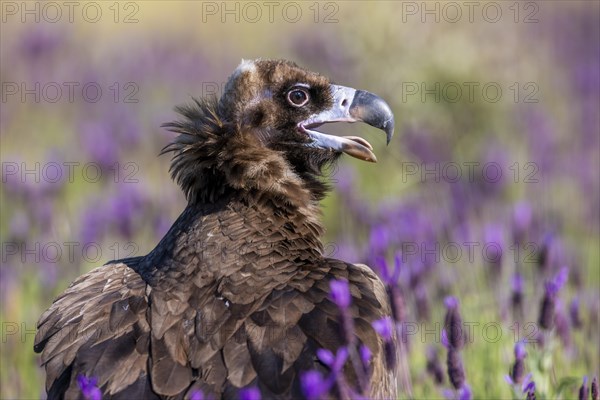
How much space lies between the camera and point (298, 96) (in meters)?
4.44

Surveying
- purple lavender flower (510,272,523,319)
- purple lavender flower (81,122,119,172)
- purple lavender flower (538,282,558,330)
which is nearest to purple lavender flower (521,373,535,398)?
purple lavender flower (538,282,558,330)

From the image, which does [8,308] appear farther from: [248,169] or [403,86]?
[403,86]

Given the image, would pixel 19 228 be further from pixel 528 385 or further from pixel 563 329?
pixel 528 385

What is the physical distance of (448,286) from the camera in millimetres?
5820

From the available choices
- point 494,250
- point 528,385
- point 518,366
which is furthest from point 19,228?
point 528,385

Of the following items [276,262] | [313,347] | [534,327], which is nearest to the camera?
[313,347]

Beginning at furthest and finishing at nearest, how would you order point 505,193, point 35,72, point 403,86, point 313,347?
1. point 35,72
2. point 403,86
3. point 505,193
4. point 313,347

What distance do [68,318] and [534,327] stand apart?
8.13 feet

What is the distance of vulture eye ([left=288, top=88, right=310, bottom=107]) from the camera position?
4.43 meters

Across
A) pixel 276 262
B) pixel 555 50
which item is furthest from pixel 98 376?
pixel 555 50

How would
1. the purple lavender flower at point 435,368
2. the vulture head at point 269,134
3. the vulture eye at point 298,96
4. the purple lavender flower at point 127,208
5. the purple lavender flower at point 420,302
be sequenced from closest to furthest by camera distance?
1. the vulture head at point 269,134
2. the purple lavender flower at point 435,368
3. the vulture eye at point 298,96
4. the purple lavender flower at point 420,302
5. the purple lavender flower at point 127,208

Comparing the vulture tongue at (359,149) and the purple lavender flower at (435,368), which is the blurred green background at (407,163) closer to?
the purple lavender flower at (435,368)

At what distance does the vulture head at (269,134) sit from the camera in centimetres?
418

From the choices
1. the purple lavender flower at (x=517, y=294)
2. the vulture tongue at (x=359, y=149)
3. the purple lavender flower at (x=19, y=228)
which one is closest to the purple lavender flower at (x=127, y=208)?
the purple lavender flower at (x=19, y=228)
